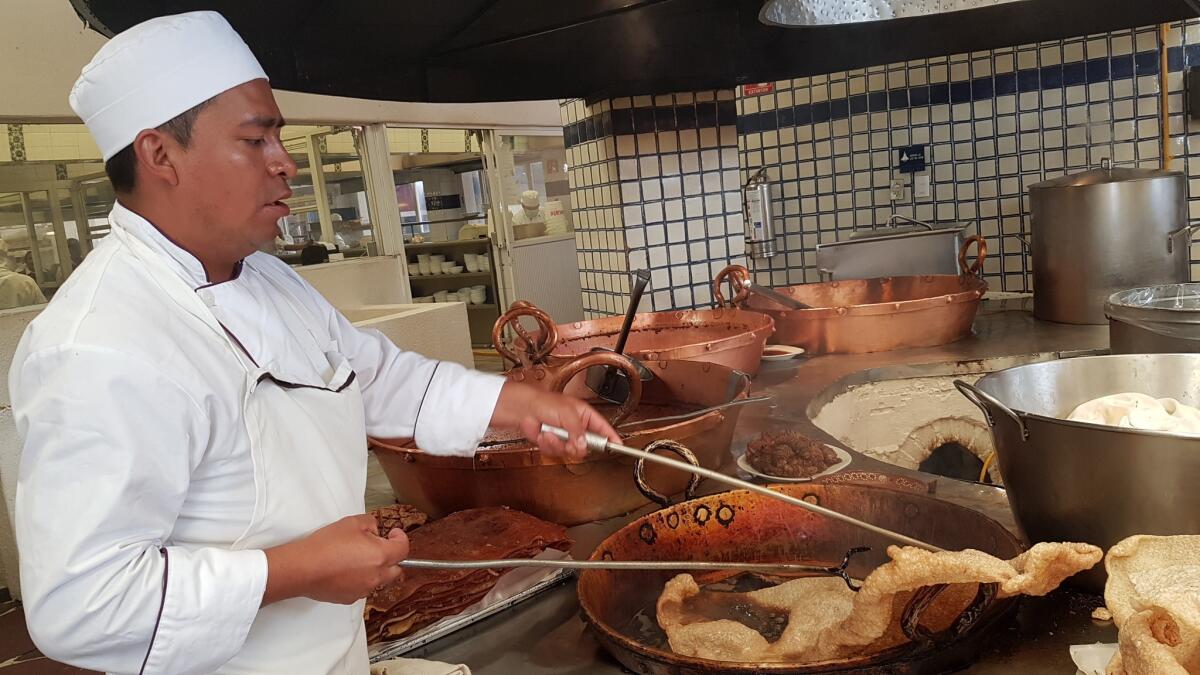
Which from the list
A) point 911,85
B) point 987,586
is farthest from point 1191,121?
point 987,586

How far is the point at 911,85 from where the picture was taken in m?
5.39

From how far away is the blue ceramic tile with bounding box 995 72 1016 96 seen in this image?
5.04 m

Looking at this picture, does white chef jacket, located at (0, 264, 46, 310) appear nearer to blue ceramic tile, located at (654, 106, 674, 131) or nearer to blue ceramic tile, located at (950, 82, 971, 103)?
blue ceramic tile, located at (654, 106, 674, 131)

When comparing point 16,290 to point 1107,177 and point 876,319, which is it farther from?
point 1107,177

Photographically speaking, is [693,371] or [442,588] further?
[693,371]

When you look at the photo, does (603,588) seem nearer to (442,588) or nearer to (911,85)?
(442,588)

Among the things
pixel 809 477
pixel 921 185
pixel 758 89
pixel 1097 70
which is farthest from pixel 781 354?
pixel 758 89

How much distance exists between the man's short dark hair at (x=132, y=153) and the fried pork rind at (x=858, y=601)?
1.04m

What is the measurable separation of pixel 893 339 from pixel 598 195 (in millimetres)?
1395

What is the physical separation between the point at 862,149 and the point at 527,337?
13.0ft

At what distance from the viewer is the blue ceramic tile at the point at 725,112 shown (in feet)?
12.1

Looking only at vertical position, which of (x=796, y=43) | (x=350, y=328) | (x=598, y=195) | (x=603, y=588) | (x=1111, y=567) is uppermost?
(x=796, y=43)

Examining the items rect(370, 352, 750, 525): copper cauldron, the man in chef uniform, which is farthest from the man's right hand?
rect(370, 352, 750, 525): copper cauldron

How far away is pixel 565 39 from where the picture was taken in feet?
7.67
